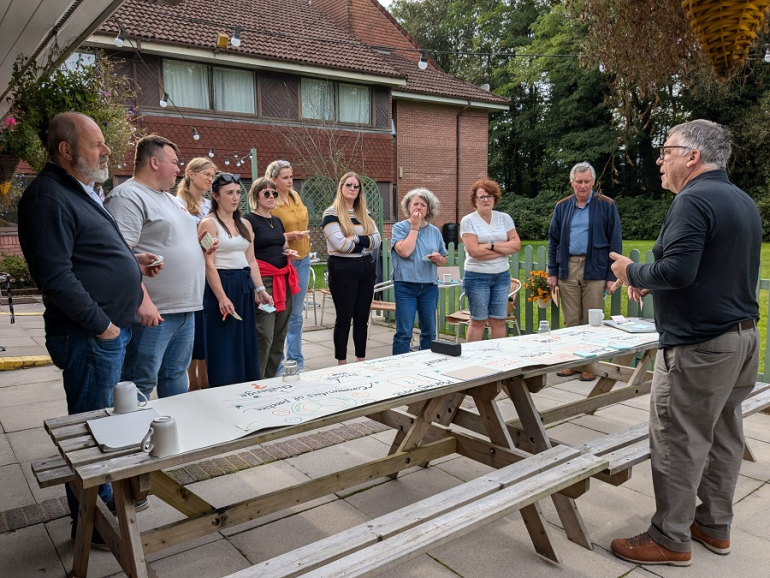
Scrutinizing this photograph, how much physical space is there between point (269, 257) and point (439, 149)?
15.7m

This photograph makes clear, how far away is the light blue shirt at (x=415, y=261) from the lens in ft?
16.3

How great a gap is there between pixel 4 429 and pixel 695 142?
14.9ft

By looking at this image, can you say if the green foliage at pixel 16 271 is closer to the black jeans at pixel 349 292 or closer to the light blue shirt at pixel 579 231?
the black jeans at pixel 349 292

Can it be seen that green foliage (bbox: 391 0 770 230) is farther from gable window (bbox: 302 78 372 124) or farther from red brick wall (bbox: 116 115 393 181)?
red brick wall (bbox: 116 115 393 181)

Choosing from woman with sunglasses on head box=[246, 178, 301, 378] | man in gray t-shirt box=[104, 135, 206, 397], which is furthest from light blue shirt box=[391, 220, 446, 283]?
man in gray t-shirt box=[104, 135, 206, 397]

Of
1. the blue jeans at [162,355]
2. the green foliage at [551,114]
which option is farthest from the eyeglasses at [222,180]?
the green foliage at [551,114]

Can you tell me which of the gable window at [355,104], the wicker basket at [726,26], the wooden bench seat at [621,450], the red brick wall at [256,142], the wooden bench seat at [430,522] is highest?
the gable window at [355,104]

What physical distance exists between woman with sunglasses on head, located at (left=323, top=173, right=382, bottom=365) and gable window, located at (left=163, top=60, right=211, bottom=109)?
11.4m

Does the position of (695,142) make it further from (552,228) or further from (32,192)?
(552,228)

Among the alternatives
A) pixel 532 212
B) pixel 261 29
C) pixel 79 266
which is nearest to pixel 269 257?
pixel 79 266

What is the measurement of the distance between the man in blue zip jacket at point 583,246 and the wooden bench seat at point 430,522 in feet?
9.10

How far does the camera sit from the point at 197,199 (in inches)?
169

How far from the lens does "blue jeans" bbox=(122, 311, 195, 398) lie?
3035mm

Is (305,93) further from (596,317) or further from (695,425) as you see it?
(695,425)
